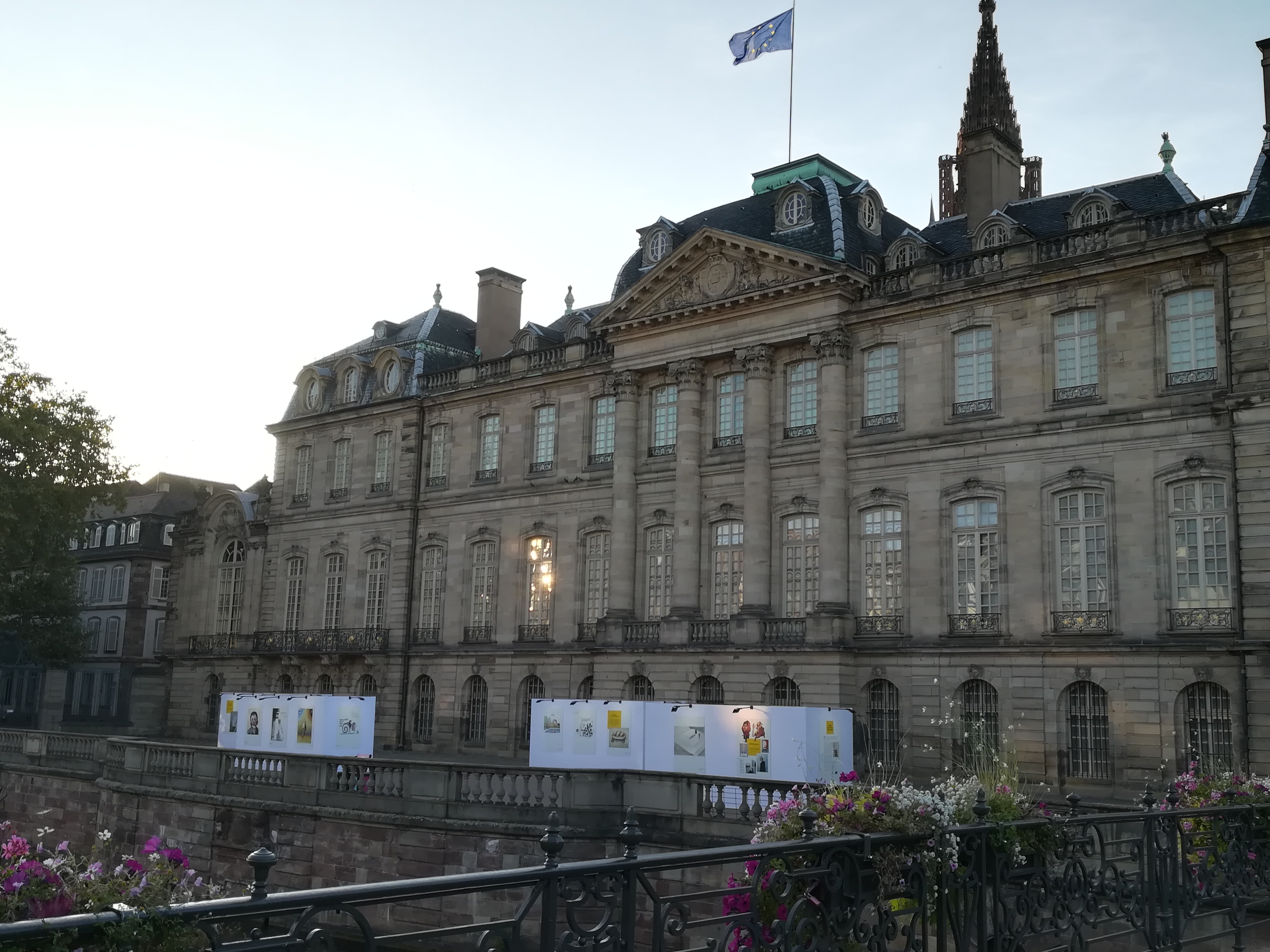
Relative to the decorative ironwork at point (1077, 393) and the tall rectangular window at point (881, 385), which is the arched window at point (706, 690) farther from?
the decorative ironwork at point (1077, 393)

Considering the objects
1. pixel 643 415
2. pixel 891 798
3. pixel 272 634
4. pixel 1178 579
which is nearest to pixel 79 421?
pixel 272 634

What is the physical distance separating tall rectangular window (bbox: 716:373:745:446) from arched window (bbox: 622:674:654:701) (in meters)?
6.70

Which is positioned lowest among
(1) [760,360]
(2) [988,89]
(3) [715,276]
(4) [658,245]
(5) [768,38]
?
(1) [760,360]

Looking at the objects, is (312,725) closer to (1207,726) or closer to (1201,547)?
(1207,726)

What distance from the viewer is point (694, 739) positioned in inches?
1046

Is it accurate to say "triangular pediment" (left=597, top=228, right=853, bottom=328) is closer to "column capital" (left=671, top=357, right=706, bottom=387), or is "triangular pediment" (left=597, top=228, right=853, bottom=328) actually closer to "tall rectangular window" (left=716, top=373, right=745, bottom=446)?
"column capital" (left=671, top=357, right=706, bottom=387)

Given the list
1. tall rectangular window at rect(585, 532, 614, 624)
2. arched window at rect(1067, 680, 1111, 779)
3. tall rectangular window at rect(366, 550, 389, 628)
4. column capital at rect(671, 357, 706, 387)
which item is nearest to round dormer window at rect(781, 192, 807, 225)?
column capital at rect(671, 357, 706, 387)

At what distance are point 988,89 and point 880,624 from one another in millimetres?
31659

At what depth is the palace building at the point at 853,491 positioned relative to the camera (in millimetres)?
26234

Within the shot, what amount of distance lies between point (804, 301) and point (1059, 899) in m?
24.9

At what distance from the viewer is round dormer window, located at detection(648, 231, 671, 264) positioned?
3653cm

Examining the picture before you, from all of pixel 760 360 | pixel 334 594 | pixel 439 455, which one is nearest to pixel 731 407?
pixel 760 360

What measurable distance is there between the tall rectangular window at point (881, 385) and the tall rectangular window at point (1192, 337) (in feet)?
21.3

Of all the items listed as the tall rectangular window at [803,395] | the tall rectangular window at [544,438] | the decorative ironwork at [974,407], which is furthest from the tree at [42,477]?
the decorative ironwork at [974,407]
